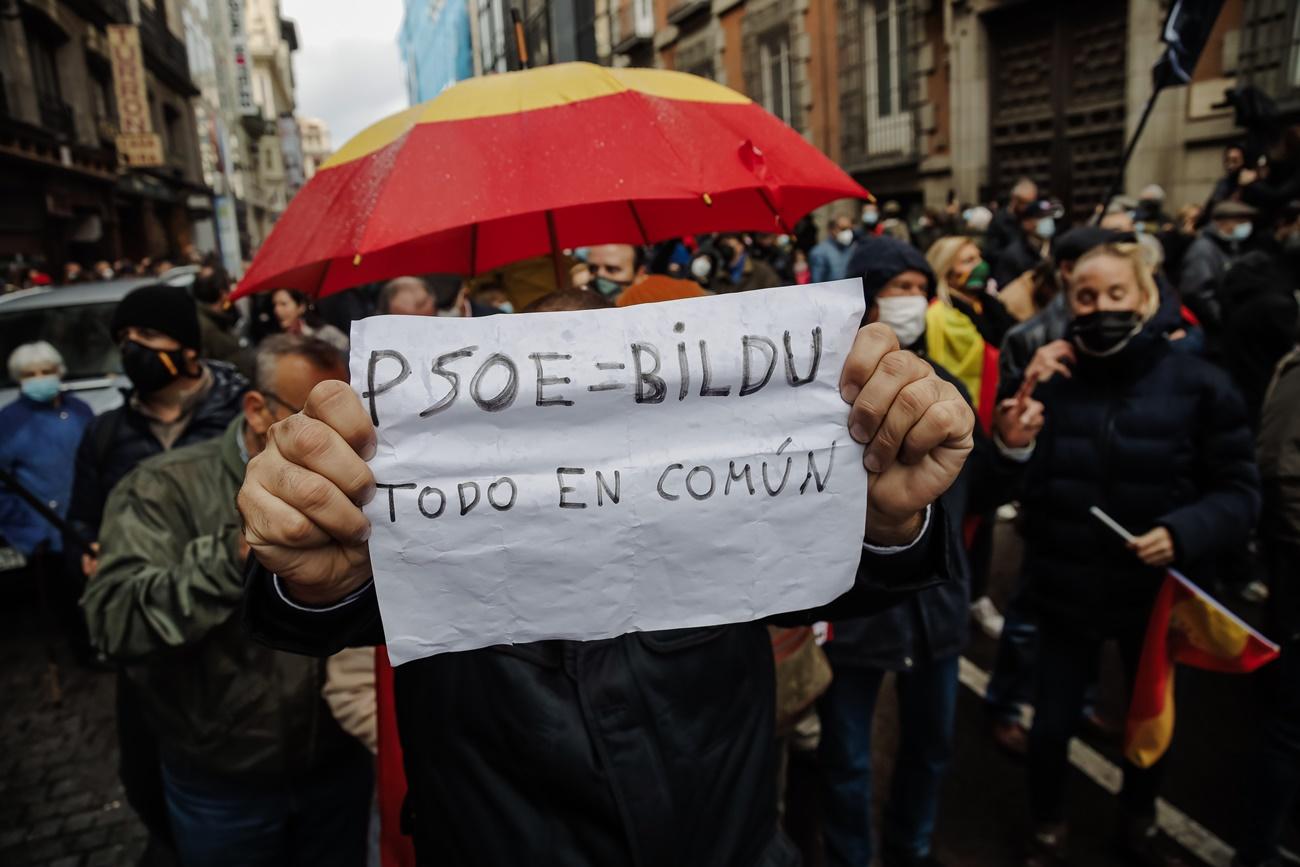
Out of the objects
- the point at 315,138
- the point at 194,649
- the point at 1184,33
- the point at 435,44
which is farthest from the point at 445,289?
the point at 315,138

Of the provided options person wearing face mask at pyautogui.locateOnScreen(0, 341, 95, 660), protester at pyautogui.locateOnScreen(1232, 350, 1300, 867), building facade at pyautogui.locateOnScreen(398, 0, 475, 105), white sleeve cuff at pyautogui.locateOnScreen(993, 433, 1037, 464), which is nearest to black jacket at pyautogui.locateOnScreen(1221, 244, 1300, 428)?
protester at pyautogui.locateOnScreen(1232, 350, 1300, 867)

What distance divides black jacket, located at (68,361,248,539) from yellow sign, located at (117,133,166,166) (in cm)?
2263

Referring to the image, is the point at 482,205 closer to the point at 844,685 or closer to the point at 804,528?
the point at 804,528

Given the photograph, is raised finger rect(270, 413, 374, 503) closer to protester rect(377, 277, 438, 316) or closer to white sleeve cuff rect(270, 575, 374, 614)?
white sleeve cuff rect(270, 575, 374, 614)

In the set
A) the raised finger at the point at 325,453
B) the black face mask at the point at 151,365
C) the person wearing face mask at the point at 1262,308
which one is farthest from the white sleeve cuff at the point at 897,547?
the person wearing face mask at the point at 1262,308

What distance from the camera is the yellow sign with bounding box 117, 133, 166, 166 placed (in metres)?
22.1

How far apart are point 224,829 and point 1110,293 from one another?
2791 mm

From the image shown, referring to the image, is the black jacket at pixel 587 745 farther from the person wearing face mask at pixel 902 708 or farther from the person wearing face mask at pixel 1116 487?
the person wearing face mask at pixel 1116 487

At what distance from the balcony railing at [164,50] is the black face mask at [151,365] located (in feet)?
93.2

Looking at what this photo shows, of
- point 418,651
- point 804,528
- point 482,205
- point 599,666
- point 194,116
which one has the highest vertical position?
point 194,116

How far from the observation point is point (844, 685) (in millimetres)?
2709

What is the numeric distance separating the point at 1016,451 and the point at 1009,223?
257 inches

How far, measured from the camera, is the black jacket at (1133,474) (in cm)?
256

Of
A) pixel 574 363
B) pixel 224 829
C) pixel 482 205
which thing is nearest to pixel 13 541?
pixel 224 829
